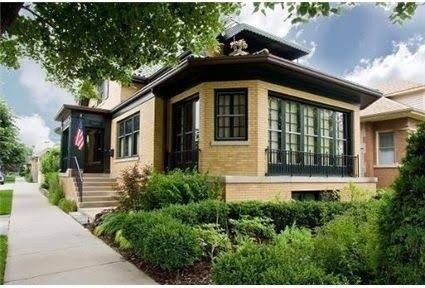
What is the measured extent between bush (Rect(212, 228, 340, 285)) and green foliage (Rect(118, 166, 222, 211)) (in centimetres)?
467

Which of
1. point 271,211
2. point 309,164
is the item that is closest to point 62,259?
point 271,211

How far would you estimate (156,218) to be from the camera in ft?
20.7

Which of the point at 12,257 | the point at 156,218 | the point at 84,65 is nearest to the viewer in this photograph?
the point at 156,218

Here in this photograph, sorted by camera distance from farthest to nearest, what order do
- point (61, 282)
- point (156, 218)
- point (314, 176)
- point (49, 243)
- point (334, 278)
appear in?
1. point (314, 176)
2. point (49, 243)
3. point (156, 218)
4. point (61, 282)
5. point (334, 278)

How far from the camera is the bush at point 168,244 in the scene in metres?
5.32

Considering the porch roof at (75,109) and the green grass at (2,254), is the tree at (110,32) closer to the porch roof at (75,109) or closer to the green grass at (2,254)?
the green grass at (2,254)

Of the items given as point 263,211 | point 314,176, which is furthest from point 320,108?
point 263,211

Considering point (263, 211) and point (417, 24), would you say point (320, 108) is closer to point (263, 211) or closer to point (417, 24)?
point (417, 24)

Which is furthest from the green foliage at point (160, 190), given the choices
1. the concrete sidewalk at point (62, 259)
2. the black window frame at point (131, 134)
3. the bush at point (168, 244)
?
the black window frame at point (131, 134)

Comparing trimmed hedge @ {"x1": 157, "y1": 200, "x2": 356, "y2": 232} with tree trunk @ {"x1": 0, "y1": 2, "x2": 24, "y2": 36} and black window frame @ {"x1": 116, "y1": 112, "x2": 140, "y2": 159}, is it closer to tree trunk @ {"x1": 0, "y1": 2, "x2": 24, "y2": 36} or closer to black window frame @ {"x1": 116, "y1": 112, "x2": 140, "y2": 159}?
tree trunk @ {"x1": 0, "y1": 2, "x2": 24, "y2": 36}

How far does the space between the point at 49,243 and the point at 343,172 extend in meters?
9.71

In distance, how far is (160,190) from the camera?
907 cm

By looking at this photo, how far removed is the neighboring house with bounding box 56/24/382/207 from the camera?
11.0 m

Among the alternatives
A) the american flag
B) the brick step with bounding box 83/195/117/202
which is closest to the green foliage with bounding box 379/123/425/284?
the brick step with bounding box 83/195/117/202
